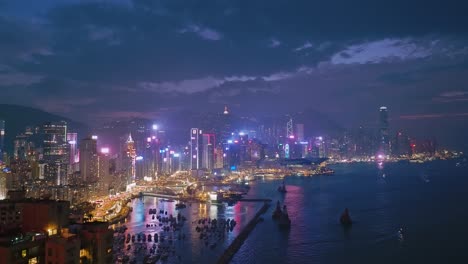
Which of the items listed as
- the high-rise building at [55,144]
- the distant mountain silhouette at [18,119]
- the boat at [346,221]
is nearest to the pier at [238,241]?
the boat at [346,221]

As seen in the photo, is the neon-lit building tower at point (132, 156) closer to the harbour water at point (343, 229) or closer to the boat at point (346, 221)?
the harbour water at point (343, 229)

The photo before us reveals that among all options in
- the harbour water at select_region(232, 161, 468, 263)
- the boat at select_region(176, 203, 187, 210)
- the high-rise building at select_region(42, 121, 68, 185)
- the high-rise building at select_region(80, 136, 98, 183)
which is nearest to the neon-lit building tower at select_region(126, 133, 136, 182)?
the high-rise building at select_region(80, 136, 98, 183)

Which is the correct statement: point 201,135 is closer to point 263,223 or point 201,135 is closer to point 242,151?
point 242,151

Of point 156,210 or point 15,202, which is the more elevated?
point 15,202

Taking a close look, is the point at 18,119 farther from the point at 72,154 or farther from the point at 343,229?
the point at 343,229

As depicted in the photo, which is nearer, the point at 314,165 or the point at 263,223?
the point at 263,223

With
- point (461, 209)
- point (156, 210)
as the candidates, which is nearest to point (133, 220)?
point (156, 210)
